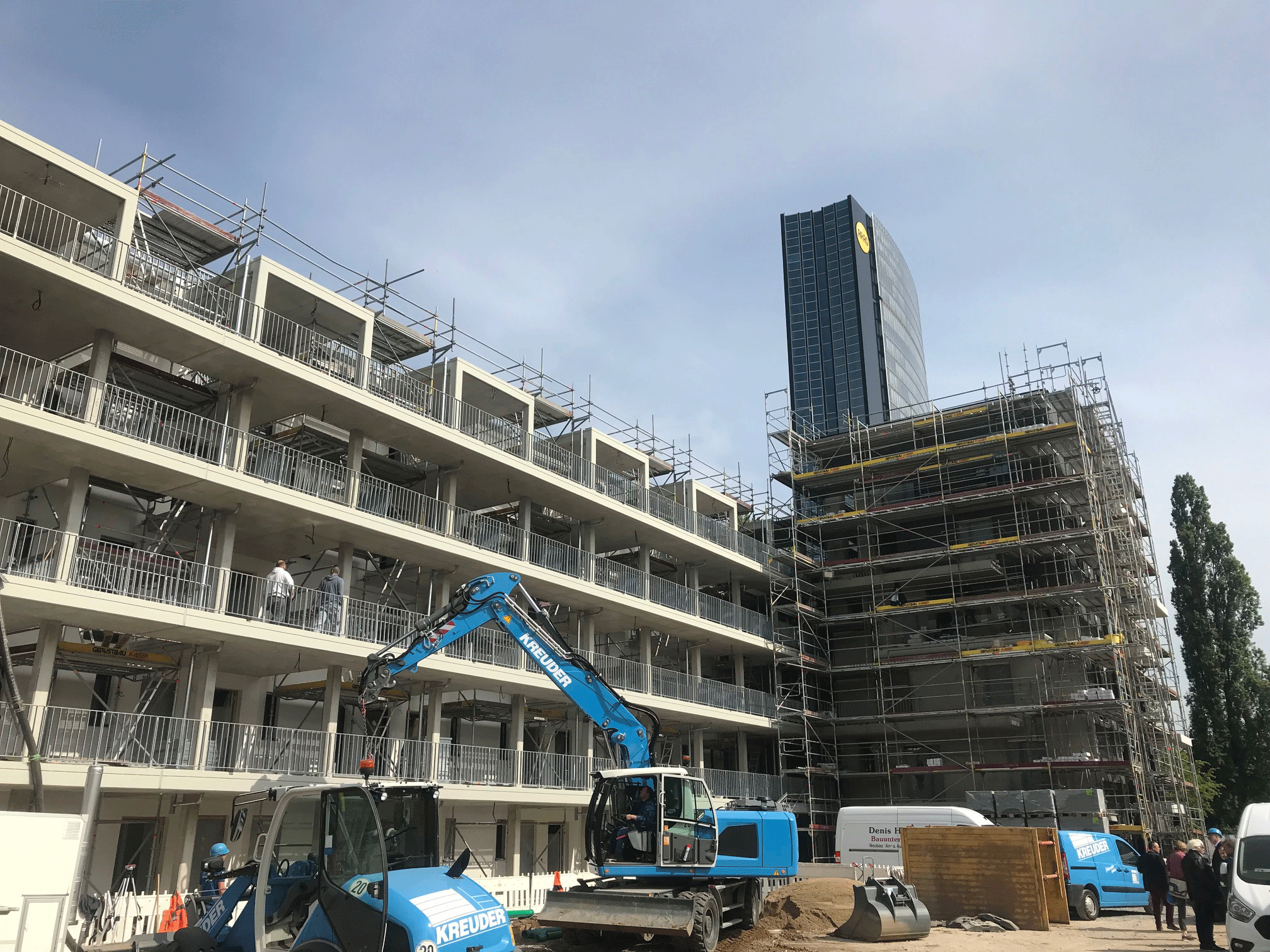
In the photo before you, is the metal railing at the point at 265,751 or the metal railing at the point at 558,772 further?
the metal railing at the point at 558,772

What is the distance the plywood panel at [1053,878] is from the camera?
18.4 meters

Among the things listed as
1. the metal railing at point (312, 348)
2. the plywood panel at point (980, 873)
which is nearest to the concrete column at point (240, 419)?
the metal railing at point (312, 348)

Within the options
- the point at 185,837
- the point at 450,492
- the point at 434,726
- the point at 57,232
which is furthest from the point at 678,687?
the point at 57,232

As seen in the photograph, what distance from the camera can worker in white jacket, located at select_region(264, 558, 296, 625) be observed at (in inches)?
810

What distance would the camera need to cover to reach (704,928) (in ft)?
47.2

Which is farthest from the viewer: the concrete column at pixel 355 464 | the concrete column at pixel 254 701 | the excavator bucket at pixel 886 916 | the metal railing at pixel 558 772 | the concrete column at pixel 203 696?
the metal railing at pixel 558 772

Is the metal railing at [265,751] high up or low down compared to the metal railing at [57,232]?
down

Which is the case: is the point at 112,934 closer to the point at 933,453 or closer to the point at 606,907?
the point at 606,907

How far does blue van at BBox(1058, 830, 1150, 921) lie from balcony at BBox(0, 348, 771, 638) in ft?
48.2

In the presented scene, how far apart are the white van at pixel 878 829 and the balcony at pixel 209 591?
9.57 metres

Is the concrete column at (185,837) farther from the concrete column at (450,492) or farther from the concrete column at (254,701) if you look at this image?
the concrete column at (450,492)

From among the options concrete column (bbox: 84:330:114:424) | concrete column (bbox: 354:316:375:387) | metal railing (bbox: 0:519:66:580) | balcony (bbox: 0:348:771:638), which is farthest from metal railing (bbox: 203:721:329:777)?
concrete column (bbox: 354:316:375:387)

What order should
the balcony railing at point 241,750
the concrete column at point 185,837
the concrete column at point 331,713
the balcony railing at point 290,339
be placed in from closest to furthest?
the balcony railing at point 241,750 < the concrete column at point 185,837 < the balcony railing at point 290,339 < the concrete column at point 331,713

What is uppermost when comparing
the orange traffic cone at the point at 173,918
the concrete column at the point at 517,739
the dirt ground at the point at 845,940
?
the concrete column at the point at 517,739
